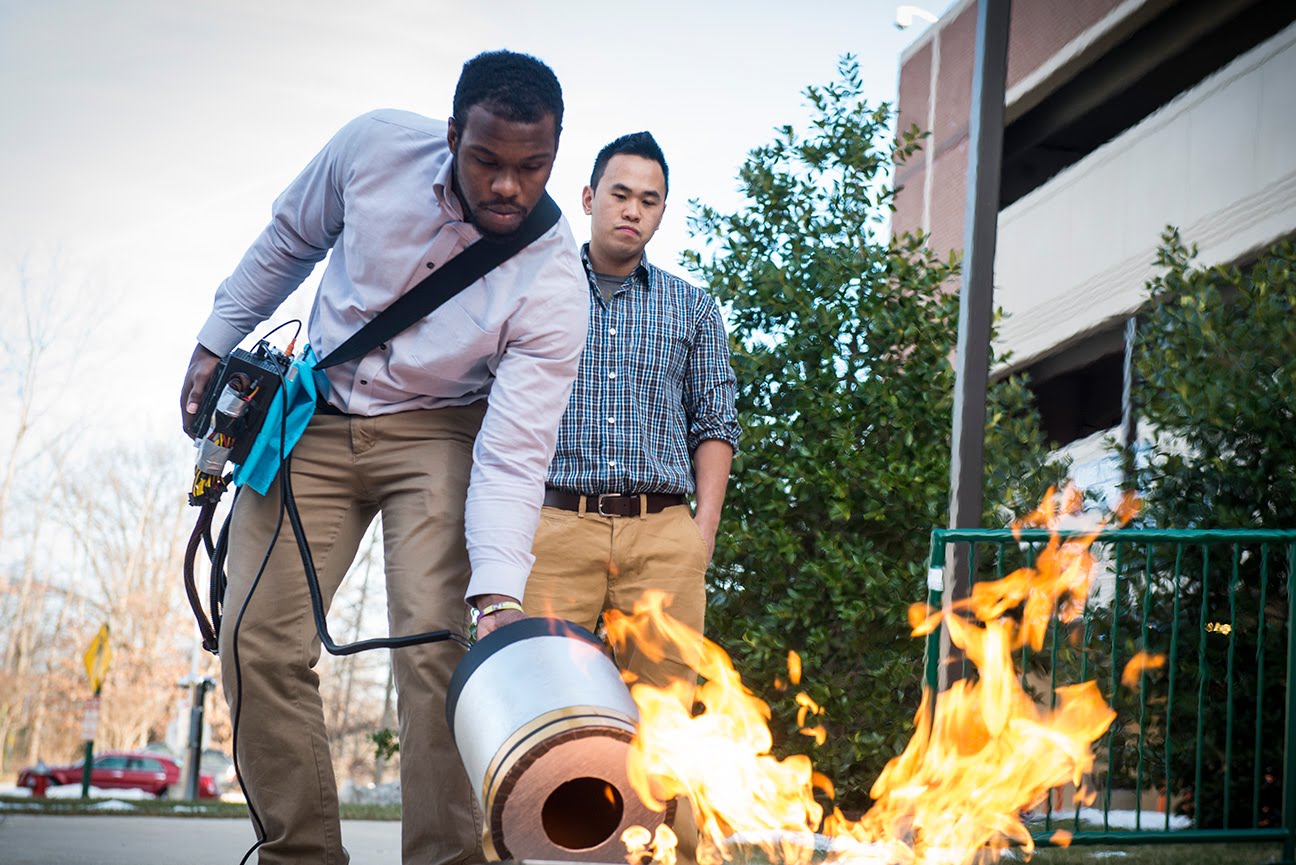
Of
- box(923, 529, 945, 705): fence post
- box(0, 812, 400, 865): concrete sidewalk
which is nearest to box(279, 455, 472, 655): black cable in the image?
box(923, 529, 945, 705): fence post

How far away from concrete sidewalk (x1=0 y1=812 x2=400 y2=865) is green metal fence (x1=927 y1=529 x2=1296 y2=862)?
9.02 feet

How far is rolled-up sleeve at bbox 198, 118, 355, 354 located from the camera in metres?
3.19

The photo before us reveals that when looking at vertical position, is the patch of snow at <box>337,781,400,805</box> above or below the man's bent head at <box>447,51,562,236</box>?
below

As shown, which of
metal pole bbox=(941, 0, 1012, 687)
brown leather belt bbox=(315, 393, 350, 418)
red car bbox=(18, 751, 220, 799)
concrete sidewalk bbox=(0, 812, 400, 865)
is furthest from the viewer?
red car bbox=(18, 751, 220, 799)

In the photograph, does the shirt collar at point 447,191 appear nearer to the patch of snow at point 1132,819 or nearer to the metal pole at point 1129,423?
the patch of snow at point 1132,819

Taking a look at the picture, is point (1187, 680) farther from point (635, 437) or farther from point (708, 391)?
point (635, 437)

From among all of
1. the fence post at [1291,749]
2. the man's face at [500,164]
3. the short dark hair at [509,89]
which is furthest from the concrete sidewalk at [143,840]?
the short dark hair at [509,89]

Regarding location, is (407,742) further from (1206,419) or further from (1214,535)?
(1206,419)

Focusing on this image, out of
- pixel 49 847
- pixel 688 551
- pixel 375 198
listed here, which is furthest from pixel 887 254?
pixel 49 847

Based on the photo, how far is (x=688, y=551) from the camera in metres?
3.86

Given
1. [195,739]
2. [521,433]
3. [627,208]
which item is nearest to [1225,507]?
[627,208]

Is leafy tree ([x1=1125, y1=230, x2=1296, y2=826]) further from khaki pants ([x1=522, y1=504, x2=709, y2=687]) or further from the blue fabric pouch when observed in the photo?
the blue fabric pouch

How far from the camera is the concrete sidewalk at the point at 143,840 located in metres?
5.07

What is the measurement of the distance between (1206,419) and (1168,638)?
1046mm
